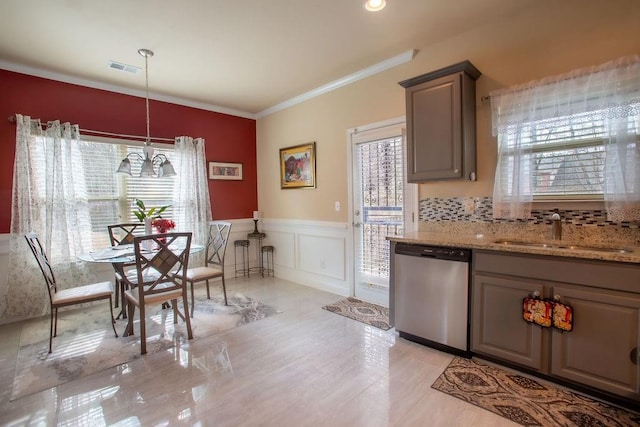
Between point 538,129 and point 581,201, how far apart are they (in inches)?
24.3

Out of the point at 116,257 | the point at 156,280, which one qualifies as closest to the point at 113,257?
the point at 116,257

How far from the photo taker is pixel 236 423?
1.77 metres

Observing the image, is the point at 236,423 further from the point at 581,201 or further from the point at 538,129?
the point at 538,129

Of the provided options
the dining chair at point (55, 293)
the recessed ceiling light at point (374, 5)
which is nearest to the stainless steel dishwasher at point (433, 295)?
the recessed ceiling light at point (374, 5)

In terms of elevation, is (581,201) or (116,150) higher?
(116,150)

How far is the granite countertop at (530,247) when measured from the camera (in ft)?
5.83

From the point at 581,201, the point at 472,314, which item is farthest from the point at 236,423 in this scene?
the point at 581,201

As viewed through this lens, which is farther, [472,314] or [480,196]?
[480,196]

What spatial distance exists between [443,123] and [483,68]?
62 centimetres

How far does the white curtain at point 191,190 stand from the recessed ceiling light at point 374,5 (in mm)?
3091

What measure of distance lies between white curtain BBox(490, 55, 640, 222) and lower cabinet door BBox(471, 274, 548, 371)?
25.7 inches

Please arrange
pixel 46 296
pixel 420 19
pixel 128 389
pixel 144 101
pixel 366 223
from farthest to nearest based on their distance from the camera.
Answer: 1. pixel 144 101
2. pixel 366 223
3. pixel 46 296
4. pixel 420 19
5. pixel 128 389

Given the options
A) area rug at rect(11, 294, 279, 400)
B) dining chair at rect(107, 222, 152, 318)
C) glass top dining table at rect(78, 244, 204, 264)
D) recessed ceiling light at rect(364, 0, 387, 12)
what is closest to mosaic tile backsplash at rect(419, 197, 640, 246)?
recessed ceiling light at rect(364, 0, 387, 12)

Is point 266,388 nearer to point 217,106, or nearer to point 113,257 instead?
point 113,257
